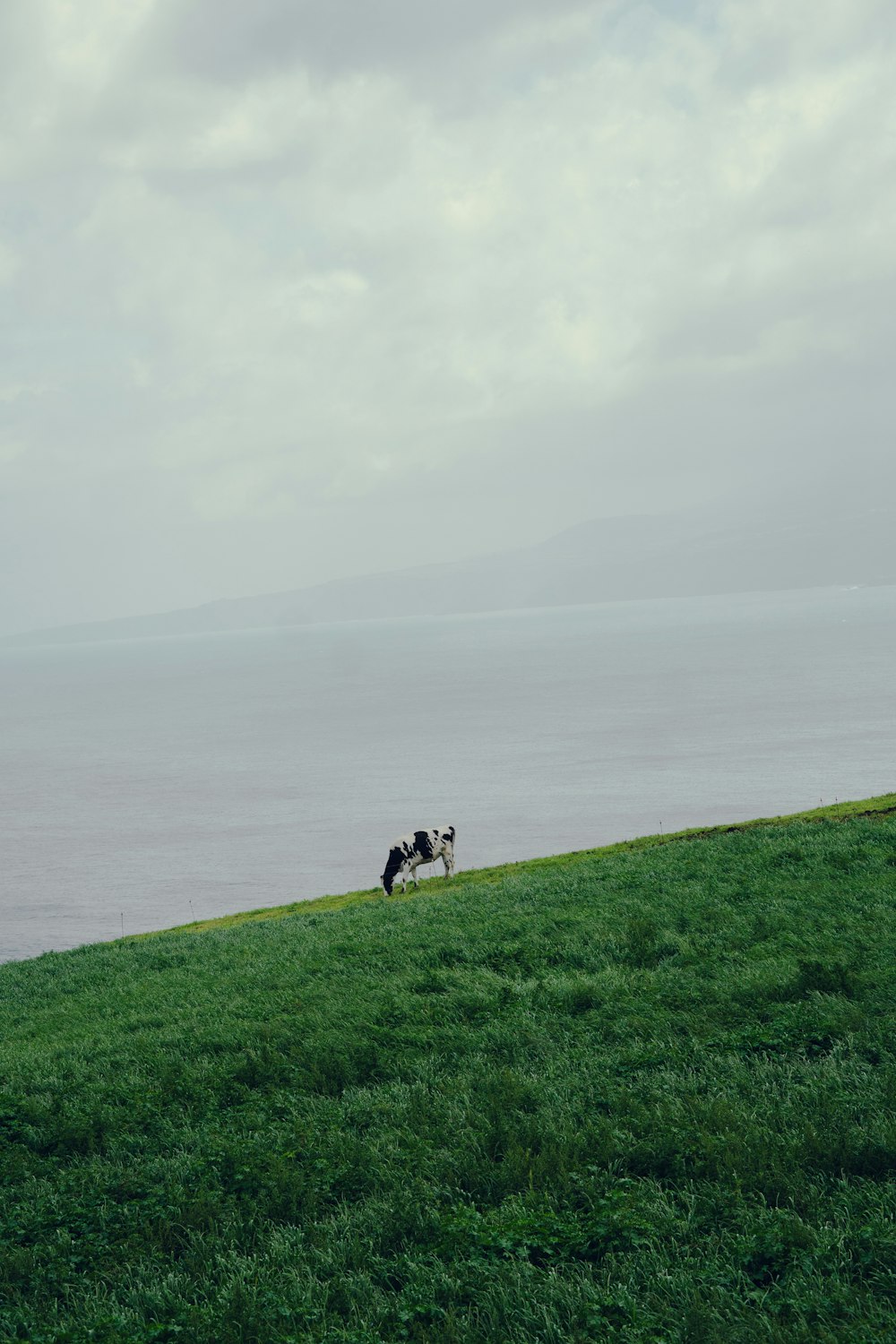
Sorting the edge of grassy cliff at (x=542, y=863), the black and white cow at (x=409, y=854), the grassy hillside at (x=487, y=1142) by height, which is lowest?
the grassy hillside at (x=487, y=1142)

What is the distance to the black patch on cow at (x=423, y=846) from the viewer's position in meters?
33.9

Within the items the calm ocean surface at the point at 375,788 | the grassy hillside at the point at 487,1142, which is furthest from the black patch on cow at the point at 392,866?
the calm ocean surface at the point at 375,788

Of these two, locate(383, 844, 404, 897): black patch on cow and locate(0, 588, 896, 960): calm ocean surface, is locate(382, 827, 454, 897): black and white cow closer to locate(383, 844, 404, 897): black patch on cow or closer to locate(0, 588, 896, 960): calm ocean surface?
locate(383, 844, 404, 897): black patch on cow

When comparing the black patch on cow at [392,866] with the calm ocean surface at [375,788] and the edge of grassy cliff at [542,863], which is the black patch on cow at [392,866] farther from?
the calm ocean surface at [375,788]

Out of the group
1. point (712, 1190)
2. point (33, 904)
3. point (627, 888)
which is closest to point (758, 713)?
point (33, 904)

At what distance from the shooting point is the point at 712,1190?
7805mm

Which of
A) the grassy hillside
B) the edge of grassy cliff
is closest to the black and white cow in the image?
the edge of grassy cliff

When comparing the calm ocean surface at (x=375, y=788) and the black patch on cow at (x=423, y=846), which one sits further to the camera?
the calm ocean surface at (x=375, y=788)

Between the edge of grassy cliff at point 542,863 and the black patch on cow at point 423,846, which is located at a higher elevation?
the black patch on cow at point 423,846

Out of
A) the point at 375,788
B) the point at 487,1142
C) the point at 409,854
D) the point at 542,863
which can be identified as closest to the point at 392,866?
the point at 409,854

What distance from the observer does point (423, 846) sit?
34.0 meters

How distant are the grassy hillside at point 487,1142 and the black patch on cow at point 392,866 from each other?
1575cm

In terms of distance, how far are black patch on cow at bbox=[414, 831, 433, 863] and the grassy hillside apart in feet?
54.6

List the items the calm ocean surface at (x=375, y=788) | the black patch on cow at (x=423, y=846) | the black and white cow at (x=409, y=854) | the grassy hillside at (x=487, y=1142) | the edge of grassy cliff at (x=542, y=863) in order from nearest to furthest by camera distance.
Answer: the grassy hillside at (x=487, y=1142)
the edge of grassy cliff at (x=542, y=863)
the black and white cow at (x=409, y=854)
the black patch on cow at (x=423, y=846)
the calm ocean surface at (x=375, y=788)
